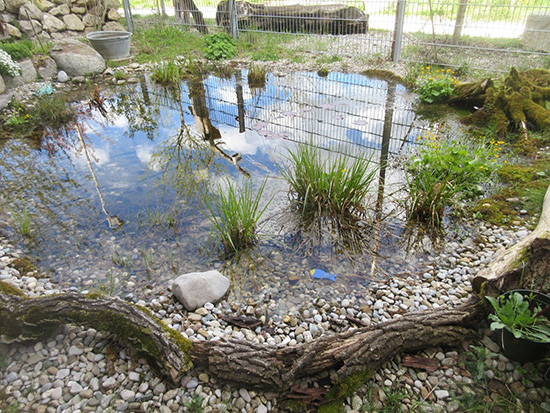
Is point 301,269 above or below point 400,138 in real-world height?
below

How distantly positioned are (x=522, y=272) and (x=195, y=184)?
3088 mm

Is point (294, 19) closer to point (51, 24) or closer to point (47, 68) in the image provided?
point (51, 24)

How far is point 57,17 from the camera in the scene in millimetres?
9414

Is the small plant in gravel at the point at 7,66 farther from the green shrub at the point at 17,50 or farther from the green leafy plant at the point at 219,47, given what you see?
the green leafy plant at the point at 219,47

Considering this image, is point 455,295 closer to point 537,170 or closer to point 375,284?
point 375,284

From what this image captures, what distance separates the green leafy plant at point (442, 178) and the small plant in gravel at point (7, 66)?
22.5 feet

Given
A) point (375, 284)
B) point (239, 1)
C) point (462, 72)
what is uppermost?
point (239, 1)

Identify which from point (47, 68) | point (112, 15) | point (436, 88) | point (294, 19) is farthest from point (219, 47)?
point (436, 88)

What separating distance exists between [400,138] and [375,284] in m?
2.79

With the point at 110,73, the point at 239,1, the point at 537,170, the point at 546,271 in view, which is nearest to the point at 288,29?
the point at 239,1

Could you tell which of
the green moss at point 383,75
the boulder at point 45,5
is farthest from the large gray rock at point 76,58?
the green moss at point 383,75

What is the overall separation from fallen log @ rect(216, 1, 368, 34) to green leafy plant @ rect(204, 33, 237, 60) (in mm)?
1224

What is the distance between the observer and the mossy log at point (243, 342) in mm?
2090

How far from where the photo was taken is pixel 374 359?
212 cm
